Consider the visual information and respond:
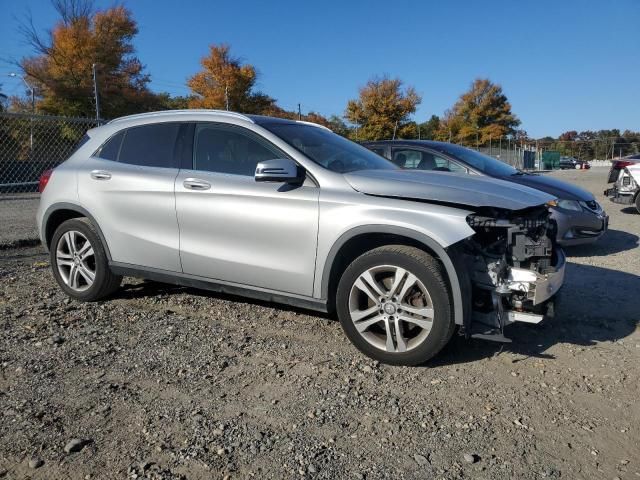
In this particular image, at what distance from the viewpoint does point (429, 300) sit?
3.27 m

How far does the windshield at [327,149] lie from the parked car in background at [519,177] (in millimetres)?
2308

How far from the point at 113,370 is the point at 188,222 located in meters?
1.27

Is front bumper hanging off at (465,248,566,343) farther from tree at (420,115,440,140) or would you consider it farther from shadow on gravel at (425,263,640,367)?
tree at (420,115,440,140)

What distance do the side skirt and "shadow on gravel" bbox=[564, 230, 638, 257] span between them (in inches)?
187

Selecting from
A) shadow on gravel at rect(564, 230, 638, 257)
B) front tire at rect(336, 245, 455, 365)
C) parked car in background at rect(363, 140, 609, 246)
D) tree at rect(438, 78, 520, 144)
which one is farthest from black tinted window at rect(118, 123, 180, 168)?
tree at rect(438, 78, 520, 144)

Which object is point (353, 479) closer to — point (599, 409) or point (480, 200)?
point (599, 409)

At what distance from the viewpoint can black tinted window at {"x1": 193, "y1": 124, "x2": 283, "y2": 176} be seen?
13.1ft

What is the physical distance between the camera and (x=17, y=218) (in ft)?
30.7

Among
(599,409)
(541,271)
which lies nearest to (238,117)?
(541,271)

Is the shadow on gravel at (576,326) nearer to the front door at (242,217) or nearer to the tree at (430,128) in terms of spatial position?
the front door at (242,217)

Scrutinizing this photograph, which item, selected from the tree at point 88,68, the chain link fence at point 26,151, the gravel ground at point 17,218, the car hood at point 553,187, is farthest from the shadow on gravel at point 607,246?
the tree at point 88,68

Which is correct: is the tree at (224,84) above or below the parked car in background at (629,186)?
above

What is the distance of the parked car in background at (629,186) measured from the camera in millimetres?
10859

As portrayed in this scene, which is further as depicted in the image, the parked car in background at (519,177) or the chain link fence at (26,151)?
the chain link fence at (26,151)
